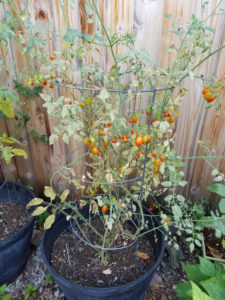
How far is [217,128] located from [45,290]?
5.06 feet

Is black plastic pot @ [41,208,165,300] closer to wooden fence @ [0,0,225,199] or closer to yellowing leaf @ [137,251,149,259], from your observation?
yellowing leaf @ [137,251,149,259]

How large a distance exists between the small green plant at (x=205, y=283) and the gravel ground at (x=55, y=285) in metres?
0.32

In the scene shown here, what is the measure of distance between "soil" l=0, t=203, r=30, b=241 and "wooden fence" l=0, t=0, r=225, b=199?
13.0 inches

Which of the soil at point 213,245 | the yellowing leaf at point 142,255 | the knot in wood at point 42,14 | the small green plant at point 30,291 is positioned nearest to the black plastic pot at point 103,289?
the yellowing leaf at point 142,255

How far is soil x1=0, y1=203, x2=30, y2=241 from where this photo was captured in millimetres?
1526

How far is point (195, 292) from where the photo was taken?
0.84 m

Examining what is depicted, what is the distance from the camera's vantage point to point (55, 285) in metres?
1.53

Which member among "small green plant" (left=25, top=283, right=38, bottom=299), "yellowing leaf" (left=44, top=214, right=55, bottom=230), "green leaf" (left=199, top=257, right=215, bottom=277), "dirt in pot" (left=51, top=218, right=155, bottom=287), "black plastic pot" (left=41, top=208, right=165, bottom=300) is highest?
"yellowing leaf" (left=44, top=214, right=55, bottom=230)

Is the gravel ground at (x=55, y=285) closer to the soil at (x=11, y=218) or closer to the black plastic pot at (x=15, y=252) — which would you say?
the black plastic pot at (x=15, y=252)

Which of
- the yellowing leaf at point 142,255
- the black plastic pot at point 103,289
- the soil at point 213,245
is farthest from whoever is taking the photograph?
the soil at point 213,245

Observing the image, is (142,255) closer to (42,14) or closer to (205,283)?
(205,283)

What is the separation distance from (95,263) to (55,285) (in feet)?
1.20

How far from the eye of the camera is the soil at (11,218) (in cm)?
153

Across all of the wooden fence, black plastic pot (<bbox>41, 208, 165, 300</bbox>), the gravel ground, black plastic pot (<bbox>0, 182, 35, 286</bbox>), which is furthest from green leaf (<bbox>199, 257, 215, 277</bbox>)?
black plastic pot (<bbox>0, 182, 35, 286</bbox>)
